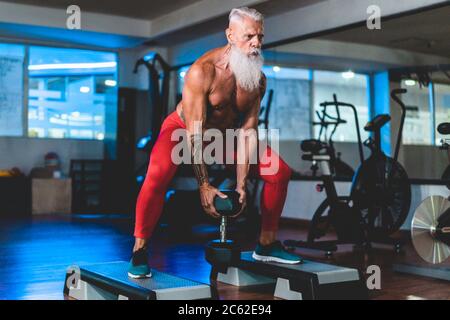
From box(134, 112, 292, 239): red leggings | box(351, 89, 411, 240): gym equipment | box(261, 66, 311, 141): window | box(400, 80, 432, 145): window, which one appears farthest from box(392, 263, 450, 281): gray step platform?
box(261, 66, 311, 141): window

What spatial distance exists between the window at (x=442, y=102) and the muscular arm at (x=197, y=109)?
3.24 meters

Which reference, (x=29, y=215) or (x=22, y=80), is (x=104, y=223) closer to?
(x=29, y=215)

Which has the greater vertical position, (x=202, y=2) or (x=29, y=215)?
(x=202, y=2)

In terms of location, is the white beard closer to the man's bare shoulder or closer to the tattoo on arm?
the man's bare shoulder

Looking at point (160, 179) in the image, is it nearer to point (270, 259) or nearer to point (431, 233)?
point (270, 259)

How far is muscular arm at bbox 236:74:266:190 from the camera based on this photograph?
9.20 feet

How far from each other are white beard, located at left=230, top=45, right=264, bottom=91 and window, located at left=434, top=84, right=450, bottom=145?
3019 millimetres

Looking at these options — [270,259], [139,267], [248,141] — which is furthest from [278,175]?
[139,267]

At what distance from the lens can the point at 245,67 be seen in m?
2.77

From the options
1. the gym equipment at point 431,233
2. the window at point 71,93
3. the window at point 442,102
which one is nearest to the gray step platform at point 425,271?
the gym equipment at point 431,233

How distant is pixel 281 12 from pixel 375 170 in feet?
8.21

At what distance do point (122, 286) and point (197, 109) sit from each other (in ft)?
2.89

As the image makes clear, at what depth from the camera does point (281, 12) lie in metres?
6.49
